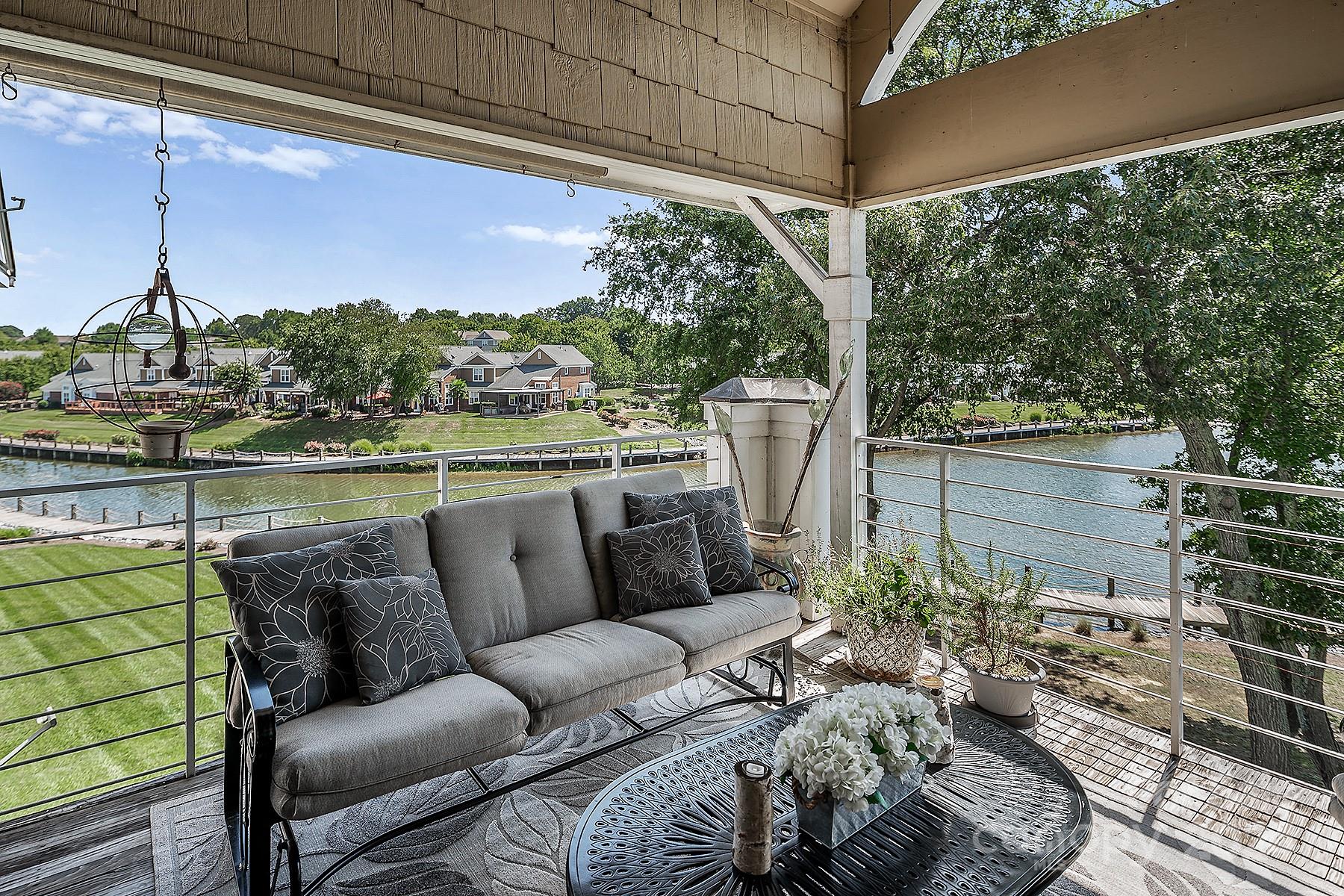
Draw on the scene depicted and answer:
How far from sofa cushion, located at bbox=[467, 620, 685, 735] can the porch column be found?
1848 mm

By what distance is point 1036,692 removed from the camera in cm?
327

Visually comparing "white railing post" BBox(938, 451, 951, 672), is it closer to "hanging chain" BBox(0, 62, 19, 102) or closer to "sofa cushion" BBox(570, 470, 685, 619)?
"sofa cushion" BBox(570, 470, 685, 619)

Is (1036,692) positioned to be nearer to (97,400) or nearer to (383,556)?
(383,556)

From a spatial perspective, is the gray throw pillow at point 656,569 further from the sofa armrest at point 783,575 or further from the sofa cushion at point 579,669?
the sofa armrest at point 783,575

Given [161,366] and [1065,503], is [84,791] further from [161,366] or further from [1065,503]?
[1065,503]

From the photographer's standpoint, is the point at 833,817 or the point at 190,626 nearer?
the point at 833,817

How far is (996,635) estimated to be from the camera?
9.48 feet

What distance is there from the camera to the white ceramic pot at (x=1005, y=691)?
106 inches

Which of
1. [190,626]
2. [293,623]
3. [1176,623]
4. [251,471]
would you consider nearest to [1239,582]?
[1176,623]

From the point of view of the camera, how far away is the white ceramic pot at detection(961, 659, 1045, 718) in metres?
2.69

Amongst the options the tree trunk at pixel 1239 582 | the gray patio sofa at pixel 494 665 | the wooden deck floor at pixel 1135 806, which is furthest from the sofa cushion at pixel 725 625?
the tree trunk at pixel 1239 582

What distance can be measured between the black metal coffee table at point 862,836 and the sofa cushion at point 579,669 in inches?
19.4

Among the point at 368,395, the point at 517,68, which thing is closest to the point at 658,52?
the point at 517,68

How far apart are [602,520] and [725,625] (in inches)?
27.0
